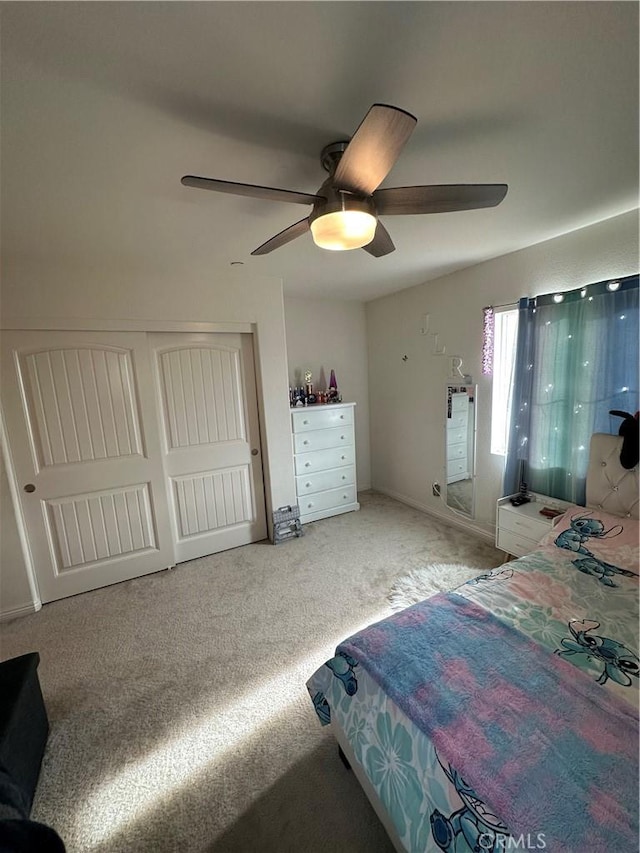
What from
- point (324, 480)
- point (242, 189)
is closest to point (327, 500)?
point (324, 480)

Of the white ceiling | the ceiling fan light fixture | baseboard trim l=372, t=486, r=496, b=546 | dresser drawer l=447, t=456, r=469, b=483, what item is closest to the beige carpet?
baseboard trim l=372, t=486, r=496, b=546

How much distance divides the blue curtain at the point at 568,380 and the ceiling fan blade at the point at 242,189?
1.95 metres

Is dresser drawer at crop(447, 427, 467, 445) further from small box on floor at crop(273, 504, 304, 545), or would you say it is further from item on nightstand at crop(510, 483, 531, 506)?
small box on floor at crop(273, 504, 304, 545)

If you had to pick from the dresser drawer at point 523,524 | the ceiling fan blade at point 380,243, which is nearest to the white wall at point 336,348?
the dresser drawer at point 523,524

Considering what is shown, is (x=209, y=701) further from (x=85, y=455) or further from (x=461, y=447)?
(x=461, y=447)

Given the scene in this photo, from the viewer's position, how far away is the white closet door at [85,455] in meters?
2.29

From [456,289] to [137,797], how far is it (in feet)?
12.2

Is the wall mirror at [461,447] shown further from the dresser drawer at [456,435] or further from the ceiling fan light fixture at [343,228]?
the ceiling fan light fixture at [343,228]

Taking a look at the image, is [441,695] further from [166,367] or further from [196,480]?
[166,367]

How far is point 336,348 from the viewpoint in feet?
13.2

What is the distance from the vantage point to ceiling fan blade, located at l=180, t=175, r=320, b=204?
106 centimetres

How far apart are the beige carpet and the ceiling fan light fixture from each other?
2.06m

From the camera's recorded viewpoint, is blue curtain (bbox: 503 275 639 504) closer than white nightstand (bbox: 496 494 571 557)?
Yes

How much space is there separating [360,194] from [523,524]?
2.31 m
